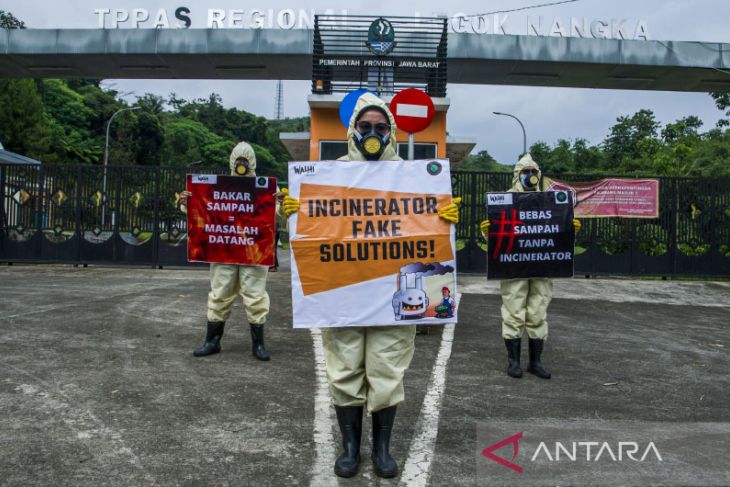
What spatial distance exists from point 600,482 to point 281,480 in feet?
5.91

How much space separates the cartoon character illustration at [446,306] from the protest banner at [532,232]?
7.32 ft

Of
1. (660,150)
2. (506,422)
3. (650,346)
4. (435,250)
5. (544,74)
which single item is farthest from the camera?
(660,150)

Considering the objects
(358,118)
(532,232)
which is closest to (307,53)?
(532,232)

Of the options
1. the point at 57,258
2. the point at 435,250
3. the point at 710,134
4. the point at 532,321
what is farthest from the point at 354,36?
the point at 710,134

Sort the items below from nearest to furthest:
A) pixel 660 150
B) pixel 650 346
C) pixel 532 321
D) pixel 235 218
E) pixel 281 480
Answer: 1. pixel 281 480
2. pixel 532 321
3. pixel 235 218
4. pixel 650 346
5. pixel 660 150

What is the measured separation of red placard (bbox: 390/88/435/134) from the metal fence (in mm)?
8327

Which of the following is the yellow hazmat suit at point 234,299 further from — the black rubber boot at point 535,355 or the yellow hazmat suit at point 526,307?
the black rubber boot at point 535,355

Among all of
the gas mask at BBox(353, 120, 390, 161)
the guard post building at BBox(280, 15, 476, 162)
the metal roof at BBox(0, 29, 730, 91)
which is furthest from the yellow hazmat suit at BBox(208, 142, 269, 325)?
the metal roof at BBox(0, 29, 730, 91)

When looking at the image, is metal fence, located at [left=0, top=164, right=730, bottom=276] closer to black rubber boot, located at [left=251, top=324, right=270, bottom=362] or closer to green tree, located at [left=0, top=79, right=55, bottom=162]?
black rubber boot, located at [left=251, top=324, right=270, bottom=362]

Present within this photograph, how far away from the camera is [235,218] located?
662 cm

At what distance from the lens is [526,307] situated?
6090mm

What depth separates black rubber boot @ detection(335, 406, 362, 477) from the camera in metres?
3.58

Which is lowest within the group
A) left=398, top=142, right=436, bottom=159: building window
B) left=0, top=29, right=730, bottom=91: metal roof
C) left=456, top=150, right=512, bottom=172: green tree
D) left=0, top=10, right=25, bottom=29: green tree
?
left=398, top=142, right=436, bottom=159: building window

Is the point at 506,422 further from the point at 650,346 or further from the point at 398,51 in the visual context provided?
the point at 398,51
